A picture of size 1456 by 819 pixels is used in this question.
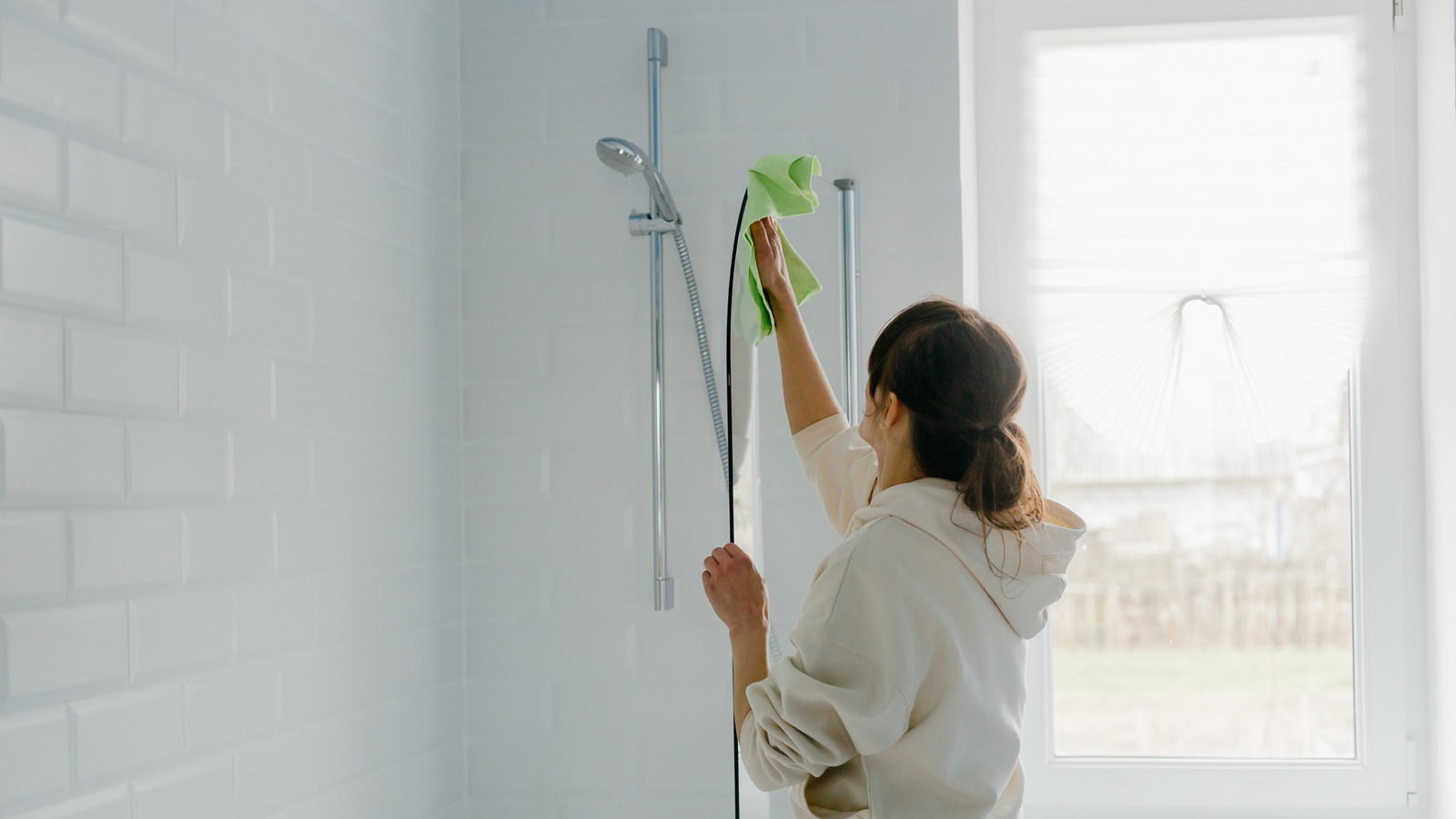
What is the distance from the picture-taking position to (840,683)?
1042mm

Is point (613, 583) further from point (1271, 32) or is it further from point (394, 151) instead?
point (1271, 32)

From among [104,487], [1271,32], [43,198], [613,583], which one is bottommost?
[613,583]

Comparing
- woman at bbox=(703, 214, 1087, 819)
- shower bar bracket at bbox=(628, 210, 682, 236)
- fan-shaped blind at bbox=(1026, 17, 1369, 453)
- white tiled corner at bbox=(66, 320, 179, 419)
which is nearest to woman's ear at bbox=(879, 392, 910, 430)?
woman at bbox=(703, 214, 1087, 819)

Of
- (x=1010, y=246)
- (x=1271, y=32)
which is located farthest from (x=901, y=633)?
(x=1271, y=32)

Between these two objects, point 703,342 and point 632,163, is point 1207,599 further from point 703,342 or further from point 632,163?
point 632,163

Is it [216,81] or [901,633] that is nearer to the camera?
[901,633]

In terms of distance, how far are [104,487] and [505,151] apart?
91cm

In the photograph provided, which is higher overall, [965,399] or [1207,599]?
[965,399]

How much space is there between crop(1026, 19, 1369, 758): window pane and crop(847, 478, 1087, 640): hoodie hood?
31.6 inches

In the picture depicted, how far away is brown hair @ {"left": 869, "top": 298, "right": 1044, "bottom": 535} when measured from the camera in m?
1.08

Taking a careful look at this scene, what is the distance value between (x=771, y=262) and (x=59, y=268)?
73cm

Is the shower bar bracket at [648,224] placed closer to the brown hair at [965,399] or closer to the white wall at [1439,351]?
the brown hair at [965,399]

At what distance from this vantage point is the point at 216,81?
123 cm

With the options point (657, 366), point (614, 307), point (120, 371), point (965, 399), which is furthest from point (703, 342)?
point (120, 371)
